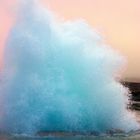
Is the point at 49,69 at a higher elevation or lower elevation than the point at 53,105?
higher

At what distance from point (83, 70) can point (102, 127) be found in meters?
2.89

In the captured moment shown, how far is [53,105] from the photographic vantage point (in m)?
20.3

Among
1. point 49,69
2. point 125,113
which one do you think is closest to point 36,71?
point 49,69

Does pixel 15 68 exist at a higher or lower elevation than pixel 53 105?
higher

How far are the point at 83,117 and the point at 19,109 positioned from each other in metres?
3.03

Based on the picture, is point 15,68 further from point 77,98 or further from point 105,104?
point 105,104

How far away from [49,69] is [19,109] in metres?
2.32

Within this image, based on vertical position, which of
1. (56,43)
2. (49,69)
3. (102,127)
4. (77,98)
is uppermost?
(56,43)

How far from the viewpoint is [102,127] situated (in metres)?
21.1

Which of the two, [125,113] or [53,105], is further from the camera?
[125,113]

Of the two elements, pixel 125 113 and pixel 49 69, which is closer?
pixel 49 69

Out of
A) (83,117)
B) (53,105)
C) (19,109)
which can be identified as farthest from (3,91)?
(83,117)

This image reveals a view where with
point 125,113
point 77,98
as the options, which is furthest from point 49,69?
point 125,113

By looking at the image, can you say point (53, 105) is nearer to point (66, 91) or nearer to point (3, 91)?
point (66, 91)
